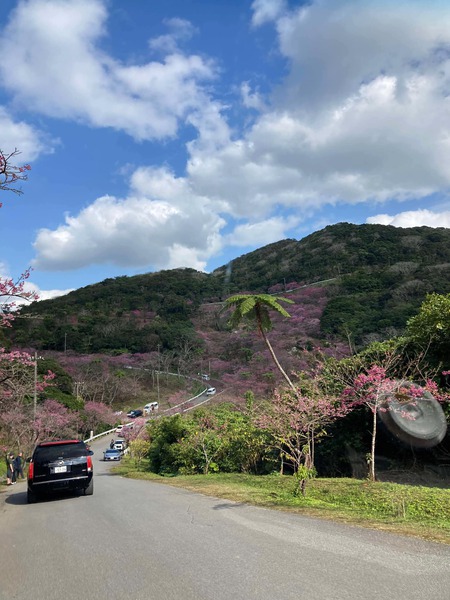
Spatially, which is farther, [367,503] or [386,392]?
[386,392]

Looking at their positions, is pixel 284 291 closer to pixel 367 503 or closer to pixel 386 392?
pixel 386 392

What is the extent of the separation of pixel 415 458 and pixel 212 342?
4946cm

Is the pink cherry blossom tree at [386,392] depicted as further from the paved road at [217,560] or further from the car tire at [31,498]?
the car tire at [31,498]

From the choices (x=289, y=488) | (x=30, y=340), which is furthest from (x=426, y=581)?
(x=30, y=340)

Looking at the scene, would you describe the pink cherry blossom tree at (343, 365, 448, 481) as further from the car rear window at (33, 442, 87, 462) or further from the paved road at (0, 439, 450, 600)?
the car rear window at (33, 442, 87, 462)

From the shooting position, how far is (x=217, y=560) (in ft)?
16.5

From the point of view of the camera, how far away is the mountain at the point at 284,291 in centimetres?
4934

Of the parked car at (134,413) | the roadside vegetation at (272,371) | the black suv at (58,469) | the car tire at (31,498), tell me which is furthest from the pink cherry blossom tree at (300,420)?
the parked car at (134,413)

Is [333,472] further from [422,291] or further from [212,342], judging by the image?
[212,342]

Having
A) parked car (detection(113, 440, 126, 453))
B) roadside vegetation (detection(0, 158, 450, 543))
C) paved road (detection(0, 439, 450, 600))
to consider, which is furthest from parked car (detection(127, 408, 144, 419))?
paved road (detection(0, 439, 450, 600))

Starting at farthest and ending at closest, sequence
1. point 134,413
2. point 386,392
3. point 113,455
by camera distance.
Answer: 1. point 134,413
2. point 113,455
3. point 386,392

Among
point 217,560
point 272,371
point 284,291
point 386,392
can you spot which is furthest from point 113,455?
point 284,291

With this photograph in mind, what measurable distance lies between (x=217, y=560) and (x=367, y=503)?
4527 mm

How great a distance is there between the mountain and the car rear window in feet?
103
